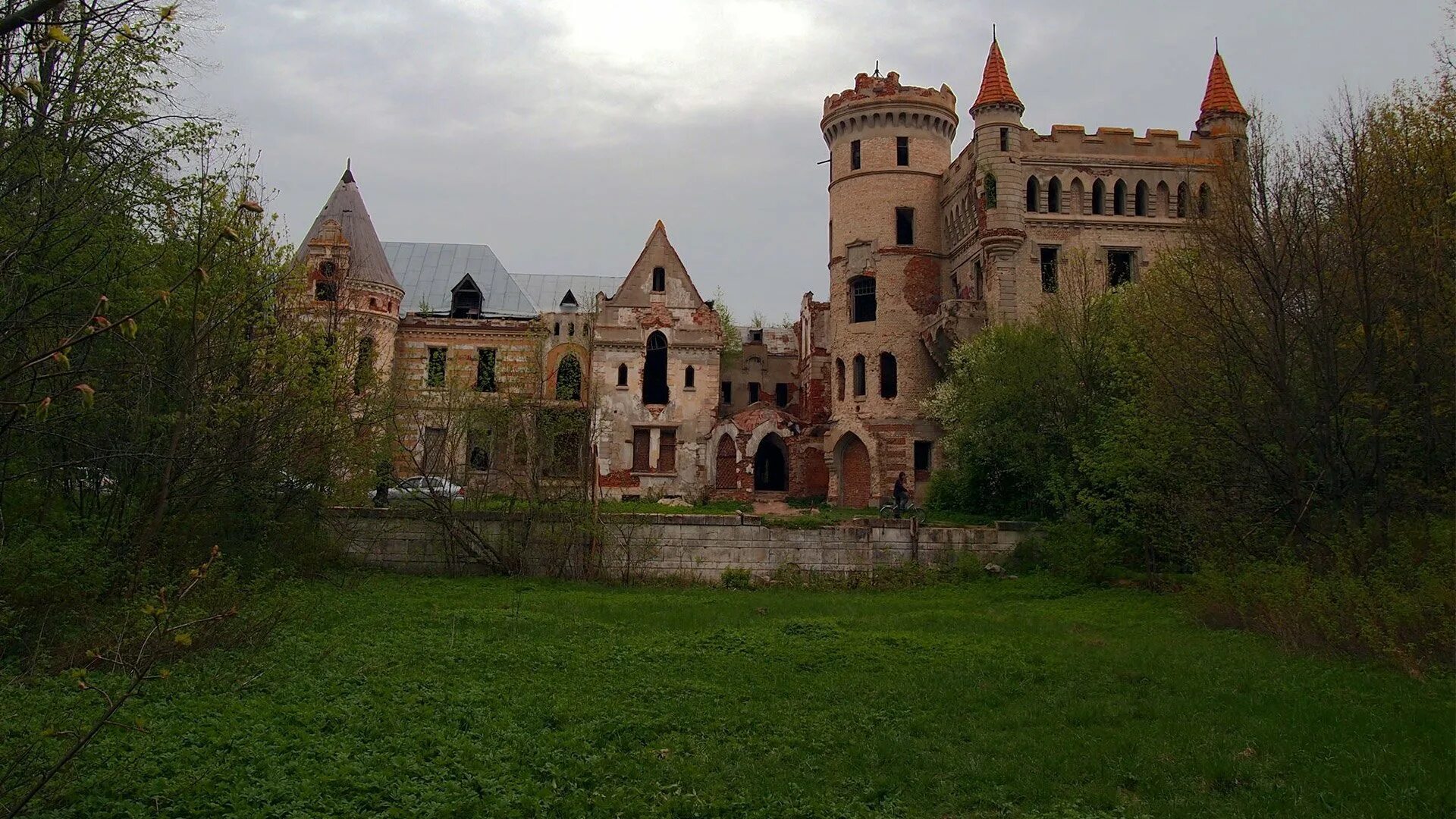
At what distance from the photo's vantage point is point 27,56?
12656mm

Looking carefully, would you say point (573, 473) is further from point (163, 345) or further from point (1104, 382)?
point (1104, 382)

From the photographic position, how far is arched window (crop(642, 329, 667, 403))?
41.7m

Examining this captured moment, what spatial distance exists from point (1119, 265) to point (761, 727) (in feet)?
99.9

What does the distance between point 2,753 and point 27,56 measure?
842 centimetres

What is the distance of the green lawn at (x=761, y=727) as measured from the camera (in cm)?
932

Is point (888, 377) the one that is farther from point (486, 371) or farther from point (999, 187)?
point (486, 371)

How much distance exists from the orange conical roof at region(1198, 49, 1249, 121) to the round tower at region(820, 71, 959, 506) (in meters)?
9.18

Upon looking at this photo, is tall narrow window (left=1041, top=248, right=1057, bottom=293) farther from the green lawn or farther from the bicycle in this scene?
the green lawn

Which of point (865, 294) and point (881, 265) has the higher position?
point (881, 265)

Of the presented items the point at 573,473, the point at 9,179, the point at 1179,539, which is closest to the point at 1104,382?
the point at 1179,539

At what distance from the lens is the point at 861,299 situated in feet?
131

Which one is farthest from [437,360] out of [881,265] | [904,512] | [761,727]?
[761,727]

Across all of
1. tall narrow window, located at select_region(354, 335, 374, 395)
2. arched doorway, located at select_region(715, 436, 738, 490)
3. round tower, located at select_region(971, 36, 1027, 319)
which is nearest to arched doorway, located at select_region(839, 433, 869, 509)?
arched doorway, located at select_region(715, 436, 738, 490)

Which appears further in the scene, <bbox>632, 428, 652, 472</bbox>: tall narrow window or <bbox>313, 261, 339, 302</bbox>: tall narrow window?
<bbox>632, 428, 652, 472</bbox>: tall narrow window
